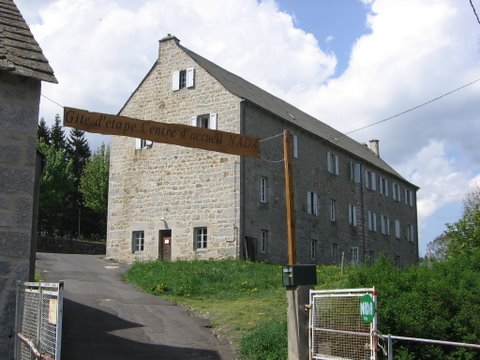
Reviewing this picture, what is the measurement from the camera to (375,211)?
41.3m

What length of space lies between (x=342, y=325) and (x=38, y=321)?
14.4ft

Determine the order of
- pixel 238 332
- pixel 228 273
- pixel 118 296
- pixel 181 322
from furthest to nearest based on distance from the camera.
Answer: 1. pixel 228 273
2. pixel 118 296
3. pixel 181 322
4. pixel 238 332

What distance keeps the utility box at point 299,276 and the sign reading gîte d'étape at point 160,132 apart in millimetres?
2312

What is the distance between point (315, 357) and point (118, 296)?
33.4ft

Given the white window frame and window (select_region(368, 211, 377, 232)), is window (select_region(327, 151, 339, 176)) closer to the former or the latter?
window (select_region(368, 211, 377, 232))

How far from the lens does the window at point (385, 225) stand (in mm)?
42562

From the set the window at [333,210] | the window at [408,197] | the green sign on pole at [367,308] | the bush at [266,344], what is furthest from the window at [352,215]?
the green sign on pole at [367,308]

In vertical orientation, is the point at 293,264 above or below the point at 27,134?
below

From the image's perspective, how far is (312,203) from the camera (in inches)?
1296

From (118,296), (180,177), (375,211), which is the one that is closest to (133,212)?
(180,177)

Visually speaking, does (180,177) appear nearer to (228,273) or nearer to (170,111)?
(170,111)

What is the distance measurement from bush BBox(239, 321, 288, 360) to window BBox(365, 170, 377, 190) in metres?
29.5

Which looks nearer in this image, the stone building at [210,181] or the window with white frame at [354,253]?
the stone building at [210,181]

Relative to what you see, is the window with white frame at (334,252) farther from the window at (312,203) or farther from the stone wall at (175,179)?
the stone wall at (175,179)
